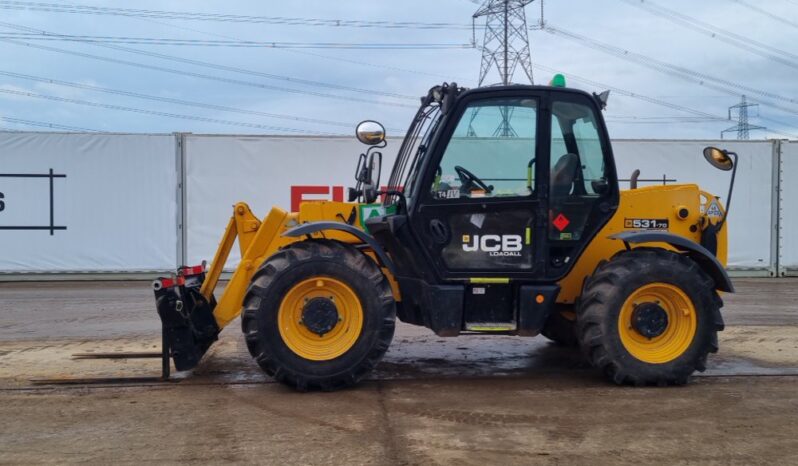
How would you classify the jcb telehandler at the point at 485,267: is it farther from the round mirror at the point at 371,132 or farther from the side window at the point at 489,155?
the round mirror at the point at 371,132

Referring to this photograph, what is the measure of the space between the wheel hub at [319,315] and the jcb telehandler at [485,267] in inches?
0.4

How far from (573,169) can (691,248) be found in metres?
1.10

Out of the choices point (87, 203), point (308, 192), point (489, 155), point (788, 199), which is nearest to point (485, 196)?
point (489, 155)

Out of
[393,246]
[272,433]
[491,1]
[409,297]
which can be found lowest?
[272,433]

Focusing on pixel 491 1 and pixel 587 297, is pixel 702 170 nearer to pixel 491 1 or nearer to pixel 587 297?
pixel 587 297

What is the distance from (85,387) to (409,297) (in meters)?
2.61

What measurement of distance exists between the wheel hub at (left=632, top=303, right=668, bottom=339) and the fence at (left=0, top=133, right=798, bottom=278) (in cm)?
879

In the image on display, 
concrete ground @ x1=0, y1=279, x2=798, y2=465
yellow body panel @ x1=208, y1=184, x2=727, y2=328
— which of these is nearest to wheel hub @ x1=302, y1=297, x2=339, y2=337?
concrete ground @ x1=0, y1=279, x2=798, y2=465

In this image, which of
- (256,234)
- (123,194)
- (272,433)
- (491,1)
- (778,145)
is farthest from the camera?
(491,1)

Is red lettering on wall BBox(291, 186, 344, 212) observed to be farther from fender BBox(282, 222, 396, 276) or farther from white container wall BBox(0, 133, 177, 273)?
fender BBox(282, 222, 396, 276)

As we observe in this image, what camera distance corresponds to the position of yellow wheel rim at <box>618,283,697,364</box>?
537cm

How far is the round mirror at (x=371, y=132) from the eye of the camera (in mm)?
5840

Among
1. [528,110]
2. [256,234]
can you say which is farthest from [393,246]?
[528,110]

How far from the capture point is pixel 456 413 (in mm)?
4715
